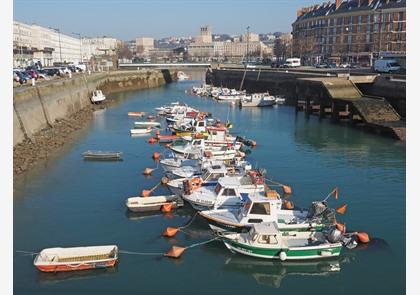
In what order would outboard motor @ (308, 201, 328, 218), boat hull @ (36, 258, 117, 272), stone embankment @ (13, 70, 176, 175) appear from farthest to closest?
stone embankment @ (13, 70, 176, 175), outboard motor @ (308, 201, 328, 218), boat hull @ (36, 258, 117, 272)

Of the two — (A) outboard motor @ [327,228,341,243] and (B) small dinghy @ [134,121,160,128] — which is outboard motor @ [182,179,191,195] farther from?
(B) small dinghy @ [134,121,160,128]

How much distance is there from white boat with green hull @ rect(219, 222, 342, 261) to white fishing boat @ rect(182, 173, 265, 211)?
3675mm

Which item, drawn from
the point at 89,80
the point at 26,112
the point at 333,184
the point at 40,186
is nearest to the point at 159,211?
the point at 40,186

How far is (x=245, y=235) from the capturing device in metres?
20.6

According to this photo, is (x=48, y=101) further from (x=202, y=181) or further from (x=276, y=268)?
(x=276, y=268)

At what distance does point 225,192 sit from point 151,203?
4554 millimetres

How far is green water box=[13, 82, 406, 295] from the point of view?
60.3 feet

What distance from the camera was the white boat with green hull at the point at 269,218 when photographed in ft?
70.4

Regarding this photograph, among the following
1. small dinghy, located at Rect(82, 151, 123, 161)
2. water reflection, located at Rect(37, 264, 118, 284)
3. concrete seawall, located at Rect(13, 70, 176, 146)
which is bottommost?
water reflection, located at Rect(37, 264, 118, 284)

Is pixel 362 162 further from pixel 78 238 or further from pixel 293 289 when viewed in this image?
pixel 78 238

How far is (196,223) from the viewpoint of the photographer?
24.4 metres

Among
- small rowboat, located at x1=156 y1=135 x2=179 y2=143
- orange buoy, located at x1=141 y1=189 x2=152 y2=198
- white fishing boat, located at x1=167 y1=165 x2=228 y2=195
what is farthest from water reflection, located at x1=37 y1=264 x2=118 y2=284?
small rowboat, located at x1=156 y1=135 x2=179 y2=143

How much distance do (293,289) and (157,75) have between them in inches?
4994

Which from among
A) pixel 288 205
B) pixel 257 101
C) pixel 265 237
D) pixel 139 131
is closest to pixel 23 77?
pixel 139 131
